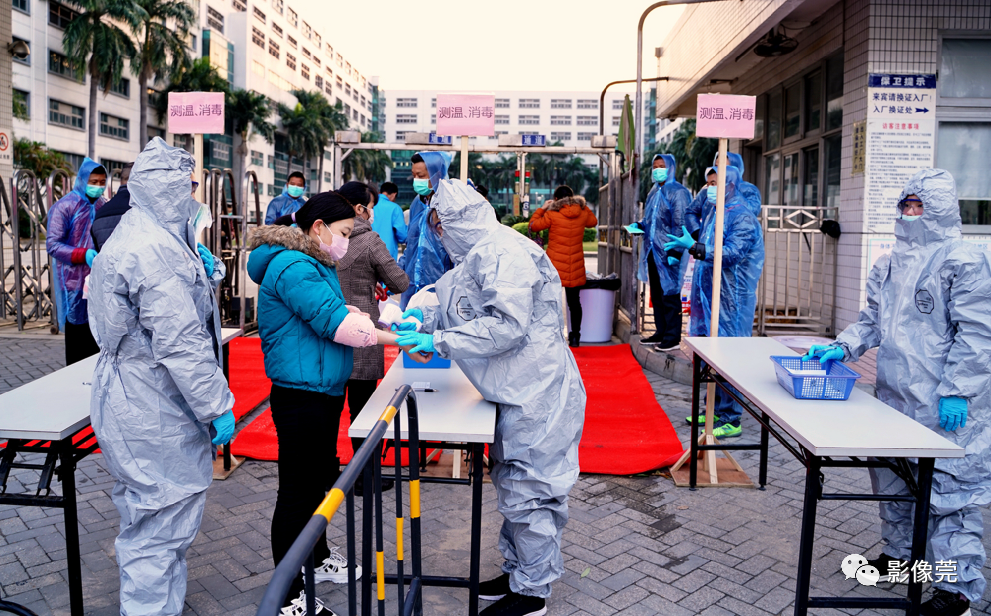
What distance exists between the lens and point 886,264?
3.42 m

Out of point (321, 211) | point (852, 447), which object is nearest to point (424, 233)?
point (321, 211)

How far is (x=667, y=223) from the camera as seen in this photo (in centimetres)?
788

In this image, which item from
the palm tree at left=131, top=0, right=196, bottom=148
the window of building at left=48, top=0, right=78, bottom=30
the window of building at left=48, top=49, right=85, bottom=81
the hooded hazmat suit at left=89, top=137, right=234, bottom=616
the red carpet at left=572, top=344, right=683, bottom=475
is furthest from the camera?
the palm tree at left=131, top=0, right=196, bottom=148

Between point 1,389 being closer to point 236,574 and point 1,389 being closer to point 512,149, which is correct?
point 236,574

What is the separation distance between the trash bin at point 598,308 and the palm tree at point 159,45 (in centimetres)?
3797

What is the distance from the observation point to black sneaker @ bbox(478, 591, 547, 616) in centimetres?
307

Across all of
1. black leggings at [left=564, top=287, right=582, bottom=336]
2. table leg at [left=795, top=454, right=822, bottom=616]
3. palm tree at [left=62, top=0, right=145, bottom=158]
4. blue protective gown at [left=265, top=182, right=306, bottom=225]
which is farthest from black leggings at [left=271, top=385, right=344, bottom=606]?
palm tree at [left=62, top=0, right=145, bottom=158]

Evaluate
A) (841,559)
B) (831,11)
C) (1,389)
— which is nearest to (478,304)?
(841,559)

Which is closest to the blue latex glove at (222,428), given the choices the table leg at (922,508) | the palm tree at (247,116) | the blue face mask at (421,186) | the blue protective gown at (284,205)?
the table leg at (922,508)

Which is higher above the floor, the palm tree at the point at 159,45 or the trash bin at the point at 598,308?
the palm tree at the point at 159,45

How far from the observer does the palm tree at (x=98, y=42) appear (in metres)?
35.2

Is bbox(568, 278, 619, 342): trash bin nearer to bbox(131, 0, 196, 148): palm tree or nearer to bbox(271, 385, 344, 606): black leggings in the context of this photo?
bbox(271, 385, 344, 606): black leggings

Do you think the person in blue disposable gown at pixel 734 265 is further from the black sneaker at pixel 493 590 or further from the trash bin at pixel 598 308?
the trash bin at pixel 598 308

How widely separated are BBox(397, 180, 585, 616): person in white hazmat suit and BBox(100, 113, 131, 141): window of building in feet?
143
